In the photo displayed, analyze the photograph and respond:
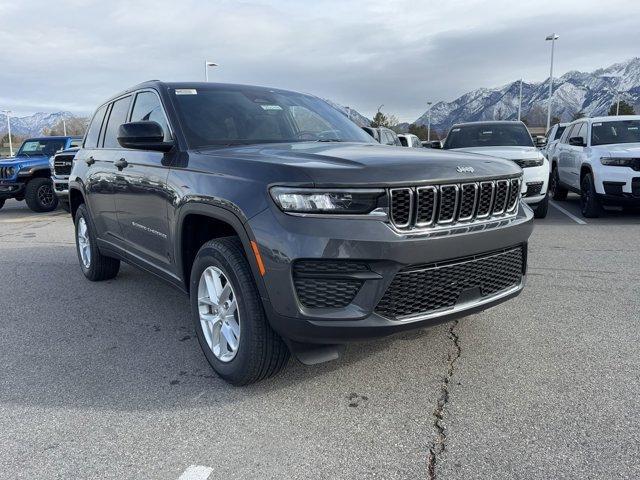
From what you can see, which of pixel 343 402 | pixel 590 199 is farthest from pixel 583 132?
pixel 343 402

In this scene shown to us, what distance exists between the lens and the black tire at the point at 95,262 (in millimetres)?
5379

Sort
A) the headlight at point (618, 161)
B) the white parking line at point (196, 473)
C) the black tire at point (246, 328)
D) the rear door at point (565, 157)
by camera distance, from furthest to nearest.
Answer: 1. the rear door at point (565, 157)
2. the headlight at point (618, 161)
3. the black tire at point (246, 328)
4. the white parking line at point (196, 473)

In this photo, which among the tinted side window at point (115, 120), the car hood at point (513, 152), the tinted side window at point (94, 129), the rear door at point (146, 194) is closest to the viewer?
the rear door at point (146, 194)

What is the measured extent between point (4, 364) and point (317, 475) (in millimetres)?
2422

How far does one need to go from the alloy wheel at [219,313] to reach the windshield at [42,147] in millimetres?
12624

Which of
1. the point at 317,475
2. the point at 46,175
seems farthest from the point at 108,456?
the point at 46,175

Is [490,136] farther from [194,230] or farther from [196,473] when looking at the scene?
[196,473]

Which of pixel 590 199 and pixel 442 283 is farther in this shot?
pixel 590 199

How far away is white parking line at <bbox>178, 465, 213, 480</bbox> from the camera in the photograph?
2273 mm

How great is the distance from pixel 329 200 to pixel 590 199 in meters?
Answer: 7.92

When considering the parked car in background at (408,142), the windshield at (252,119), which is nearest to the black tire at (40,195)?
the parked car in background at (408,142)

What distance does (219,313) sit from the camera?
313 cm

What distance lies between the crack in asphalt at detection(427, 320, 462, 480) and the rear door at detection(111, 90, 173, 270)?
197 cm

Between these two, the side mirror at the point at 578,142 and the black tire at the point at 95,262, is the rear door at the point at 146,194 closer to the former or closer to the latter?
the black tire at the point at 95,262
